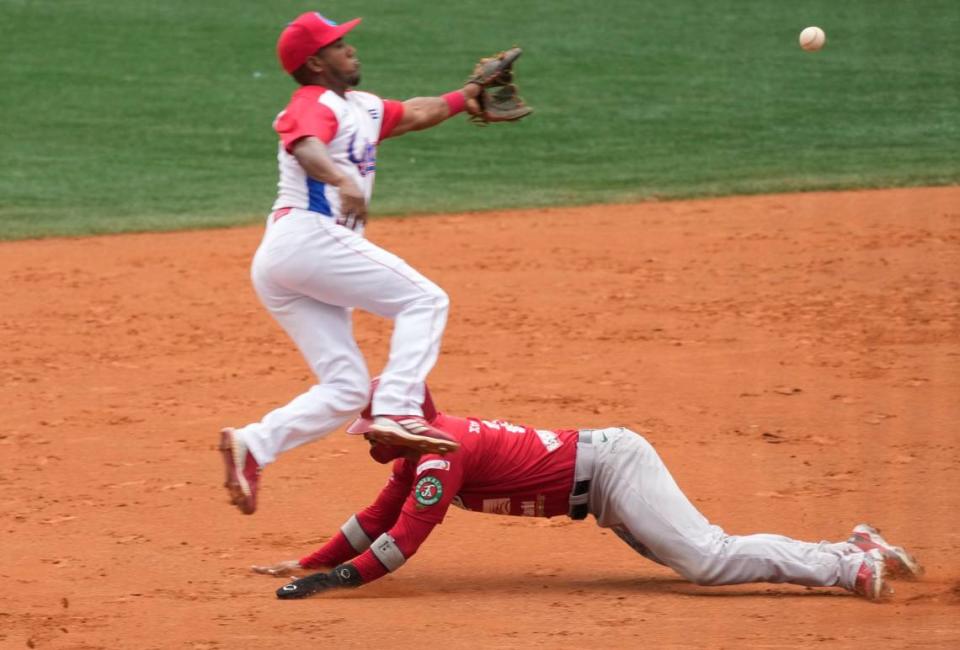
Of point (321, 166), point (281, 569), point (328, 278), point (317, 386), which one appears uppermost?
point (321, 166)

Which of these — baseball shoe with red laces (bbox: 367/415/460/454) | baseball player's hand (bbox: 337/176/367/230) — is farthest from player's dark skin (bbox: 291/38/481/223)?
baseball shoe with red laces (bbox: 367/415/460/454)

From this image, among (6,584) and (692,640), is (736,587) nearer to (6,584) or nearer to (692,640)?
(692,640)

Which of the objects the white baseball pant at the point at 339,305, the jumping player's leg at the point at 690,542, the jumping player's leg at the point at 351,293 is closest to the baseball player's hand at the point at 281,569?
the white baseball pant at the point at 339,305

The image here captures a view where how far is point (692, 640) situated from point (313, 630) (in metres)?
1.35

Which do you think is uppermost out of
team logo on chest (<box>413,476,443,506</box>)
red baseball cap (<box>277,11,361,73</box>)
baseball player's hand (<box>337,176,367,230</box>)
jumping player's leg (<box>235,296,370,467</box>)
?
red baseball cap (<box>277,11,361,73</box>)

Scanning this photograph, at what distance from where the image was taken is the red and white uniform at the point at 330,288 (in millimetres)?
5867

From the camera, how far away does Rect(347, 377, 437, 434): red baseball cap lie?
19.4 feet

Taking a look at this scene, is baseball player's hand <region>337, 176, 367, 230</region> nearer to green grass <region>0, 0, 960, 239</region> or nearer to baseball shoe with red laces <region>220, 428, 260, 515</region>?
baseball shoe with red laces <region>220, 428, 260, 515</region>

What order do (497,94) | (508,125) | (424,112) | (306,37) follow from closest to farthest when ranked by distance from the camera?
1. (306,37)
2. (424,112)
3. (497,94)
4. (508,125)

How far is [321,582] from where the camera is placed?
18.9 ft

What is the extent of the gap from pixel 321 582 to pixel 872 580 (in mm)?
2133

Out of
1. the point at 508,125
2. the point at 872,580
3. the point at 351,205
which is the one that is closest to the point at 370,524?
the point at 351,205

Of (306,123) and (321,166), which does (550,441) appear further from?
(306,123)

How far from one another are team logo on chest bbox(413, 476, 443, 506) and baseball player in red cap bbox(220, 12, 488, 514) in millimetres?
213
